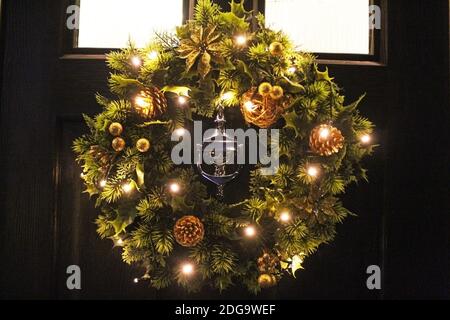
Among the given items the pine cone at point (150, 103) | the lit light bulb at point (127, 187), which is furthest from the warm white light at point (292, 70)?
the lit light bulb at point (127, 187)

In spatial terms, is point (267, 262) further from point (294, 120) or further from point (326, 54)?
point (326, 54)

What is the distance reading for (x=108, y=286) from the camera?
92 centimetres

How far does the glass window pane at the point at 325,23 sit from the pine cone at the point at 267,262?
1.54 feet

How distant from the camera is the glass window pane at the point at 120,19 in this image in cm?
96

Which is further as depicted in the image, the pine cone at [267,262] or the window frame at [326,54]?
the window frame at [326,54]

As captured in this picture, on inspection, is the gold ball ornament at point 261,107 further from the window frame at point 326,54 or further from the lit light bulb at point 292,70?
the window frame at point 326,54

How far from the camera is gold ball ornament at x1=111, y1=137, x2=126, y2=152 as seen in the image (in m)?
0.76

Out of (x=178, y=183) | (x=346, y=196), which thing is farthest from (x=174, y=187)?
(x=346, y=196)

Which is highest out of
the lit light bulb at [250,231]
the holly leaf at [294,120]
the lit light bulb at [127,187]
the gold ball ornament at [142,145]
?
the holly leaf at [294,120]

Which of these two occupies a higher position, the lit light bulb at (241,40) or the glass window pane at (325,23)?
the glass window pane at (325,23)

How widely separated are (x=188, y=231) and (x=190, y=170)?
0.12 meters

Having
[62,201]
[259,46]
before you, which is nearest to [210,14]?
[259,46]
